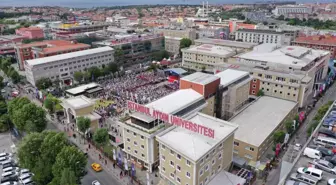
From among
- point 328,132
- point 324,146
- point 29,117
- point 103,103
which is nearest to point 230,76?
point 328,132

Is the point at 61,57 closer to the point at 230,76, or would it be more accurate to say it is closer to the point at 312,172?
the point at 230,76

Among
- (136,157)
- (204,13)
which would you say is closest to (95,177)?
(136,157)

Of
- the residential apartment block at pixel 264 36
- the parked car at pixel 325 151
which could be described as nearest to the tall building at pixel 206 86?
the parked car at pixel 325 151

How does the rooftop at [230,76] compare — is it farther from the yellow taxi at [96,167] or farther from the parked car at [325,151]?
the yellow taxi at [96,167]

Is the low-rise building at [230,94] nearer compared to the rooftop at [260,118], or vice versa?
the rooftop at [260,118]

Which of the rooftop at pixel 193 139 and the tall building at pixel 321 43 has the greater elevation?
the tall building at pixel 321 43

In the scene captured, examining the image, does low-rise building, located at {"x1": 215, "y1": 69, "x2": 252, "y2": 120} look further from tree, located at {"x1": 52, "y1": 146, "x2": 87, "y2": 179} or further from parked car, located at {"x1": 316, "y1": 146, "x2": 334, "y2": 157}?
tree, located at {"x1": 52, "y1": 146, "x2": 87, "y2": 179}

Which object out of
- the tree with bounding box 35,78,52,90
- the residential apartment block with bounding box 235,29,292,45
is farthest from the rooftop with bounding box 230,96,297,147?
the residential apartment block with bounding box 235,29,292,45

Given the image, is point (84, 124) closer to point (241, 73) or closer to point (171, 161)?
point (171, 161)
